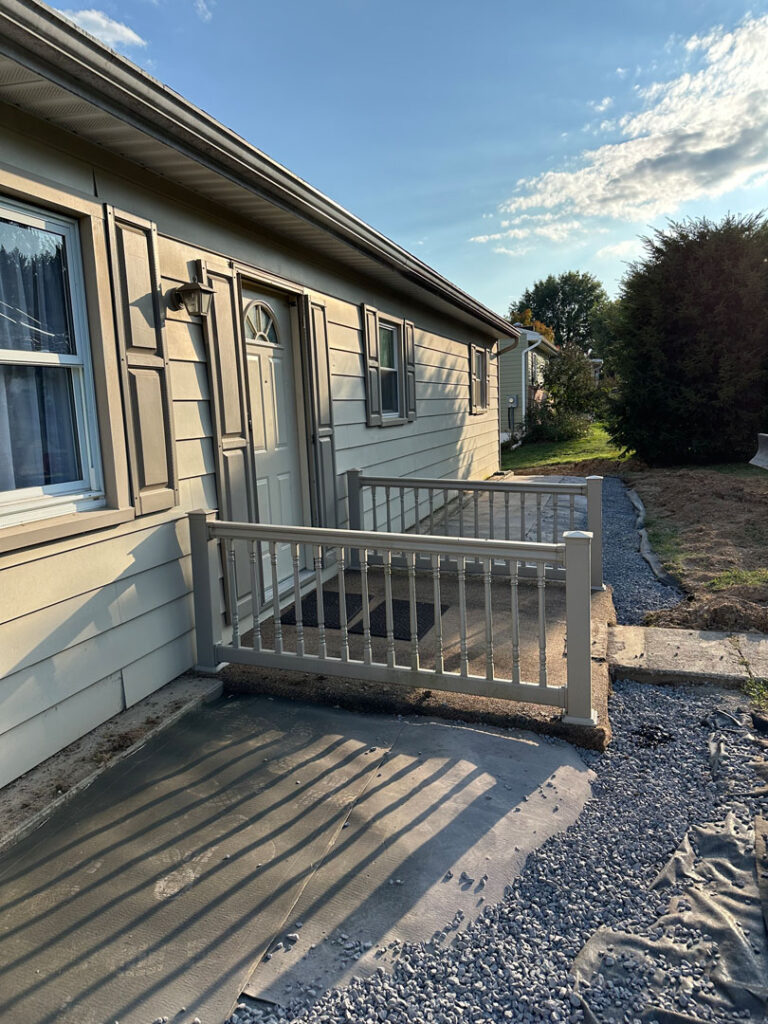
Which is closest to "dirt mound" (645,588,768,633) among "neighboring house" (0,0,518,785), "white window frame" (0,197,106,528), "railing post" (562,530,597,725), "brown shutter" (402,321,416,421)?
"railing post" (562,530,597,725)

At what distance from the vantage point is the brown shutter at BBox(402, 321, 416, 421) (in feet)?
23.2

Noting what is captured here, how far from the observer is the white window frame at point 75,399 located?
2.45 metres

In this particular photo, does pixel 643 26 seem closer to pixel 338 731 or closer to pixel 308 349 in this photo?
pixel 308 349

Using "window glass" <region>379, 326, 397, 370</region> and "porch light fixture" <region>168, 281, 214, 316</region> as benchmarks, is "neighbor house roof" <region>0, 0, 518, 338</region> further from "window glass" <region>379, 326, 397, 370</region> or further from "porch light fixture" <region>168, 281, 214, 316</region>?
"window glass" <region>379, 326, 397, 370</region>

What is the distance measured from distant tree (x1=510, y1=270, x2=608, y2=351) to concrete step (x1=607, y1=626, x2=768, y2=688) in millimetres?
47417

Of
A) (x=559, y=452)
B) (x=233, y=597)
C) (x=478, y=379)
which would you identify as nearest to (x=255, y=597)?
(x=233, y=597)

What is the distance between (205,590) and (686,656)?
8.80 feet

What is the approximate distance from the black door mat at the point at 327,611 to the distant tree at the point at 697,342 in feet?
34.5

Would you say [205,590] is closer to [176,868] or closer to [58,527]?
[58,527]

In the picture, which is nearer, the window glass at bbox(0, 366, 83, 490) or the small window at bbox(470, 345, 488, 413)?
the window glass at bbox(0, 366, 83, 490)

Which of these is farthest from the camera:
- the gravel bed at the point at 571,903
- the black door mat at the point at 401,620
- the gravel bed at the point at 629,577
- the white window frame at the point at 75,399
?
the gravel bed at the point at 629,577

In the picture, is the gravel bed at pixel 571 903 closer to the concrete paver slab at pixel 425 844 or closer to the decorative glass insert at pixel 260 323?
the concrete paver slab at pixel 425 844

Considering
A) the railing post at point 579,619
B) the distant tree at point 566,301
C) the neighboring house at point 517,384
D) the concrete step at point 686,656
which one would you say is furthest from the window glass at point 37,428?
the distant tree at point 566,301

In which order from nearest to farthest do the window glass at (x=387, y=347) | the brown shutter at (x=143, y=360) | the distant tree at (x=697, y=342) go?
1. the brown shutter at (x=143, y=360)
2. the window glass at (x=387, y=347)
3. the distant tree at (x=697, y=342)
